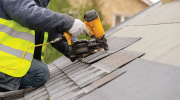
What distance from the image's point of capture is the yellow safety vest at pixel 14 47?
1884mm

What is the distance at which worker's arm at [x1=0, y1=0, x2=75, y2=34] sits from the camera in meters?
1.71

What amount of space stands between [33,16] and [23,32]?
380mm

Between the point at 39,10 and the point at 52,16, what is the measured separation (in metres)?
0.15

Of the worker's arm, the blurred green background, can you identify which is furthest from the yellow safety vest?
the blurred green background

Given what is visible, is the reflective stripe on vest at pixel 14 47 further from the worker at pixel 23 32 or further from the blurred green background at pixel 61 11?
the blurred green background at pixel 61 11

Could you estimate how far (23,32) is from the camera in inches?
78.9

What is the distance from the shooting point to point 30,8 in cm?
171

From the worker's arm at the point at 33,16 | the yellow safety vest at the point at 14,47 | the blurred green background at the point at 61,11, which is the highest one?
the worker's arm at the point at 33,16

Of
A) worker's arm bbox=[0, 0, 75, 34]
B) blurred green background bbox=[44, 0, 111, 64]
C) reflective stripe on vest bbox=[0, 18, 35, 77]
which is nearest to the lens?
worker's arm bbox=[0, 0, 75, 34]

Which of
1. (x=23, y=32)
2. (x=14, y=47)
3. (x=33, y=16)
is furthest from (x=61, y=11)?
(x=33, y=16)

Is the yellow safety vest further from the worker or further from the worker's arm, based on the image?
the worker's arm

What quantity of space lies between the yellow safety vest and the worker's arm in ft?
0.54

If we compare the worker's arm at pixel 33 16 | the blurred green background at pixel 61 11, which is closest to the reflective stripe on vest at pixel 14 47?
the worker's arm at pixel 33 16

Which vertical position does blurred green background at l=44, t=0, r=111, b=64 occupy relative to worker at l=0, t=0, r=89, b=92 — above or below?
below
